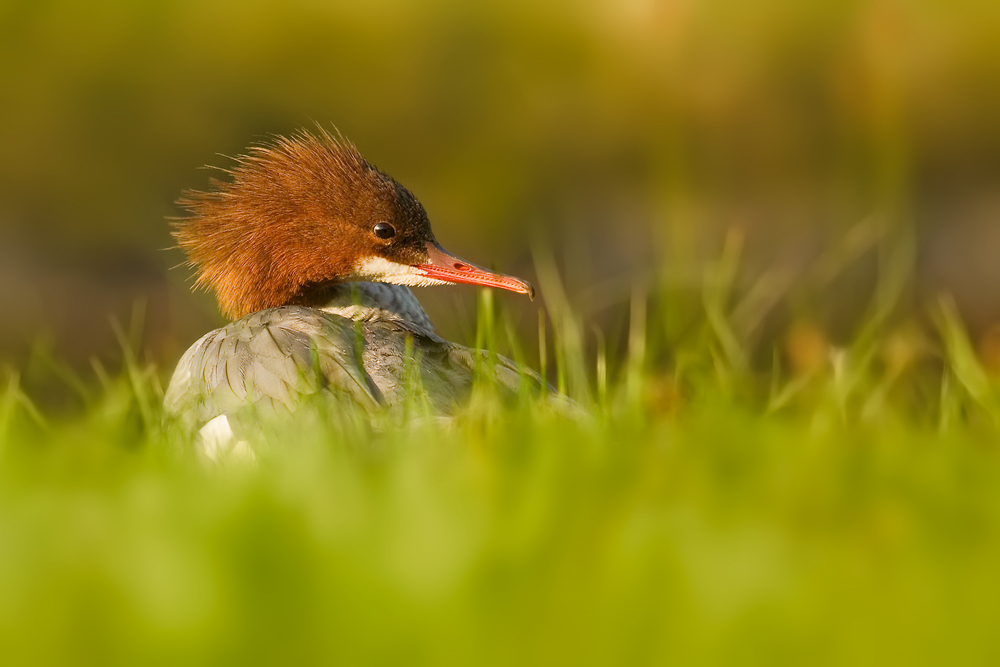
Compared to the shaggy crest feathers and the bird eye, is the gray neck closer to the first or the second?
the shaggy crest feathers

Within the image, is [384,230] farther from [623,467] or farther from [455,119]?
[455,119]

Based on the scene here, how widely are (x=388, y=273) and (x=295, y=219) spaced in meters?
0.35

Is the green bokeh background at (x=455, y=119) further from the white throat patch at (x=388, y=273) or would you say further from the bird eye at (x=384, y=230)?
the bird eye at (x=384, y=230)

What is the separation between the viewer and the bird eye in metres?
3.92

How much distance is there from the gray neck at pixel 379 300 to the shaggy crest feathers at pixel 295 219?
77mm

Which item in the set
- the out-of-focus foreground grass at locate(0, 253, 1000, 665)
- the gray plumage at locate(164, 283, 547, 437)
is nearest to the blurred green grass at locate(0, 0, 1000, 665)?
the out-of-focus foreground grass at locate(0, 253, 1000, 665)

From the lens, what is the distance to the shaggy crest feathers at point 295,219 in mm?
3918

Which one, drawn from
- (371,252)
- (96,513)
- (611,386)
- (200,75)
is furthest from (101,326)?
(96,513)

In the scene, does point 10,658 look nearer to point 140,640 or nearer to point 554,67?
point 140,640

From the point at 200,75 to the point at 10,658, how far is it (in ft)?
25.0

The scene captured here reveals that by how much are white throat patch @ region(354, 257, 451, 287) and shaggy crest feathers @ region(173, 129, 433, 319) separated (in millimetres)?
40

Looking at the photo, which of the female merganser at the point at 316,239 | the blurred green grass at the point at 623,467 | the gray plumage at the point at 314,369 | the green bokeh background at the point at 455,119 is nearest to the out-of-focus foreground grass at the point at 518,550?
the blurred green grass at the point at 623,467

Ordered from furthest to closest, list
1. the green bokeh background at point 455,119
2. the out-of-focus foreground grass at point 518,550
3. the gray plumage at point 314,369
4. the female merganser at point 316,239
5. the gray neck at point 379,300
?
the green bokeh background at point 455,119
the gray neck at point 379,300
the female merganser at point 316,239
the gray plumage at point 314,369
the out-of-focus foreground grass at point 518,550

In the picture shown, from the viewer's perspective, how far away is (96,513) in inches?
64.7
